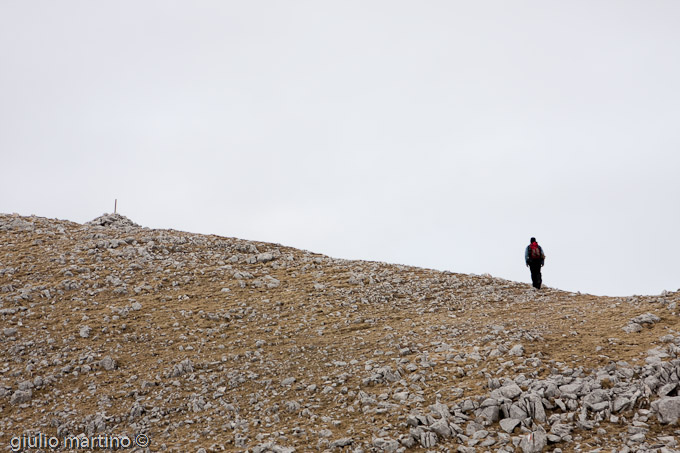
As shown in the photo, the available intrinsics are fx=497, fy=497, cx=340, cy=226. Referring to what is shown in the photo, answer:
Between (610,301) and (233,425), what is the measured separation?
16.3 m

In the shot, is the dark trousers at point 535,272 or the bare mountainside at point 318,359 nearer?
the bare mountainside at point 318,359

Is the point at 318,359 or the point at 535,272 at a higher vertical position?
the point at 535,272

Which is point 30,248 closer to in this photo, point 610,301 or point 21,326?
point 21,326

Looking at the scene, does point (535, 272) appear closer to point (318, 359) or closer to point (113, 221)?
point (318, 359)

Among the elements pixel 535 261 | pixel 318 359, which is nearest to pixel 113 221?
pixel 318 359

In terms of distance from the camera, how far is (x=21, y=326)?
19672 millimetres

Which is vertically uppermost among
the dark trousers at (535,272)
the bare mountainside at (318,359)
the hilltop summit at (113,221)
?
the hilltop summit at (113,221)

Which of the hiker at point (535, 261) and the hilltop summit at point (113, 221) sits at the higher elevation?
the hilltop summit at point (113, 221)

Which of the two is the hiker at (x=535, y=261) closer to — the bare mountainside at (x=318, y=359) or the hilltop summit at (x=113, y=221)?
the bare mountainside at (x=318, y=359)

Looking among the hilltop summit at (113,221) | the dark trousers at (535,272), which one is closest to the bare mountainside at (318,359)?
the dark trousers at (535,272)

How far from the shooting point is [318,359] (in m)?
17.3

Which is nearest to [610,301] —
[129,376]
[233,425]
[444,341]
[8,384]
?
[444,341]

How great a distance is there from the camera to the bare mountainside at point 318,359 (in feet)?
41.3

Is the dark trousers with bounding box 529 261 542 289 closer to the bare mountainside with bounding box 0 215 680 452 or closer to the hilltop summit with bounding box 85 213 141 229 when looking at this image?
the bare mountainside with bounding box 0 215 680 452
